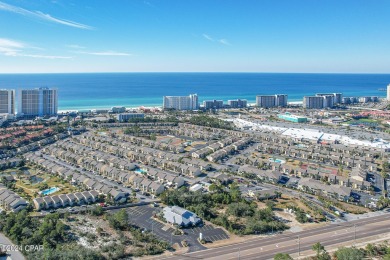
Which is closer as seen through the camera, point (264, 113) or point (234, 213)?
point (234, 213)

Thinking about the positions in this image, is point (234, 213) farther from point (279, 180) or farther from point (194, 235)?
point (279, 180)

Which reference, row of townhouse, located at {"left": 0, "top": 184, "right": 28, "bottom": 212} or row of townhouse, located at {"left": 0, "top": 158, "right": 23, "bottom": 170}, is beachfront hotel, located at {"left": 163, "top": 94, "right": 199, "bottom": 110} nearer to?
row of townhouse, located at {"left": 0, "top": 158, "right": 23, "bottom": 170}

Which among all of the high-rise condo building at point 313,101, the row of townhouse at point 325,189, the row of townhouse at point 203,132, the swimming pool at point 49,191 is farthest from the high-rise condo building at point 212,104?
the swimming pool at point 49,191

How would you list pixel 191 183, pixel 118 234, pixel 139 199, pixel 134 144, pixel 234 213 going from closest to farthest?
pixel 118 234 < pixel 234 213 < pixel 139 199 < pixel 191 183 < pixel 134 144

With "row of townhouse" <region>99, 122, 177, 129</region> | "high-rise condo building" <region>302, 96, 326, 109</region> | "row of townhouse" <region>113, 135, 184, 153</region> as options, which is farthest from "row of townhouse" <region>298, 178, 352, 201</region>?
"high-rise condo building" <region>302, 96, 326, 109</region>

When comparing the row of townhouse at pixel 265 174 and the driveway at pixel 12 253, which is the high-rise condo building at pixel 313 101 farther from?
the driveway at pixel 12 253

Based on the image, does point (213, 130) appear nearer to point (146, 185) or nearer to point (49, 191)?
point (146, 185)

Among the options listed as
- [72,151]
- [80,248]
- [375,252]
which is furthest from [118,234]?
[72,151]
